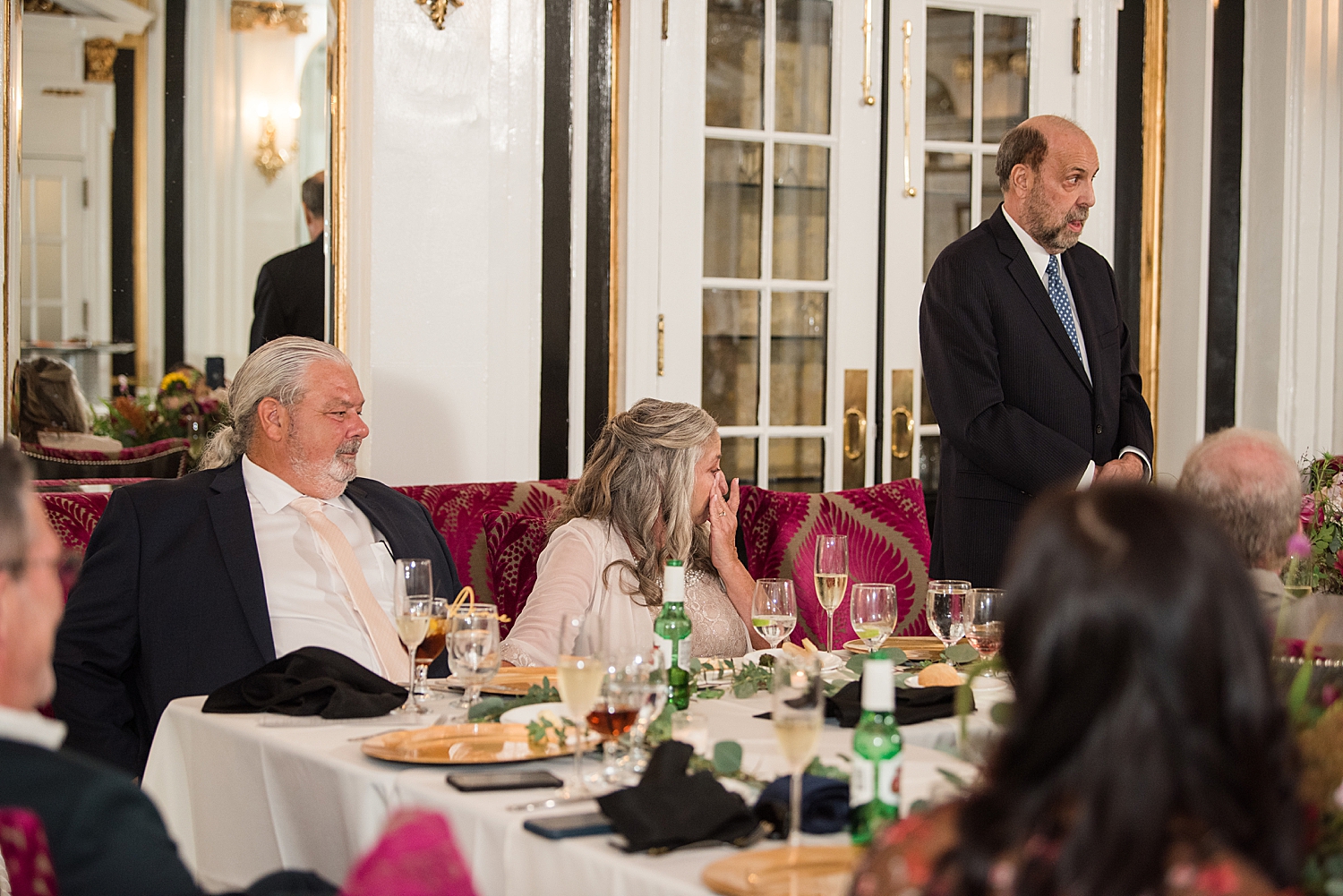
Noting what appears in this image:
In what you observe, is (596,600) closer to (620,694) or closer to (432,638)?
(432,638)

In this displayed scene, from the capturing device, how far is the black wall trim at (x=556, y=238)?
437 cm

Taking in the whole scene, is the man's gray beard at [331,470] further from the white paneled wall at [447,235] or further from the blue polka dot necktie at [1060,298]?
the blue polka dot necktie at [1060,298]

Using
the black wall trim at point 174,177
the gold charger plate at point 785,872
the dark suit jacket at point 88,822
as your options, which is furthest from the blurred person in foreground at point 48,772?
the black wall trim at point 174,177

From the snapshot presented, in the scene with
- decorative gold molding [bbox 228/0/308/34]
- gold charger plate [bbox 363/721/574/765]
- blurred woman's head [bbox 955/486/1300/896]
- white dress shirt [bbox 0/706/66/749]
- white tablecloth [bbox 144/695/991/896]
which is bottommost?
white tablecloth [bbox 144/695/991/896]

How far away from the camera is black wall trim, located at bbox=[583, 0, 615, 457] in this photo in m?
4.46

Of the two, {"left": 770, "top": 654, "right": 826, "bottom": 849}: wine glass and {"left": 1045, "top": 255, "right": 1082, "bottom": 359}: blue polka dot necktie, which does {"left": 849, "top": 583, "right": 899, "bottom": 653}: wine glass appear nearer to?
{"left": 770, "top": 654, "right": 826, "bottom": 849}: wine glass

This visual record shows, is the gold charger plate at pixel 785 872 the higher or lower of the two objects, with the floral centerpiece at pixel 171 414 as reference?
lower

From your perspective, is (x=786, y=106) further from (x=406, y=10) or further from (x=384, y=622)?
(x=384, y=622)

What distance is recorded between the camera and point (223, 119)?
13.4 ft

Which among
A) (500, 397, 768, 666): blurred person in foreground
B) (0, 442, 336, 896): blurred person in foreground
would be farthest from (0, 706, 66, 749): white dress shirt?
(500, 397, 768, 666): blurred person in foreground

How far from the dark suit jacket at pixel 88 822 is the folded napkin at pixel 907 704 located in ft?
3.28

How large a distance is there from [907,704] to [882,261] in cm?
298

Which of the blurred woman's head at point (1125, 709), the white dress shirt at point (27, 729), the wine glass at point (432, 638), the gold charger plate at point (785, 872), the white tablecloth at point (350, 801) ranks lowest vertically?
the white tablecloth at point (350, 801)

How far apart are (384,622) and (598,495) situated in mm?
533
